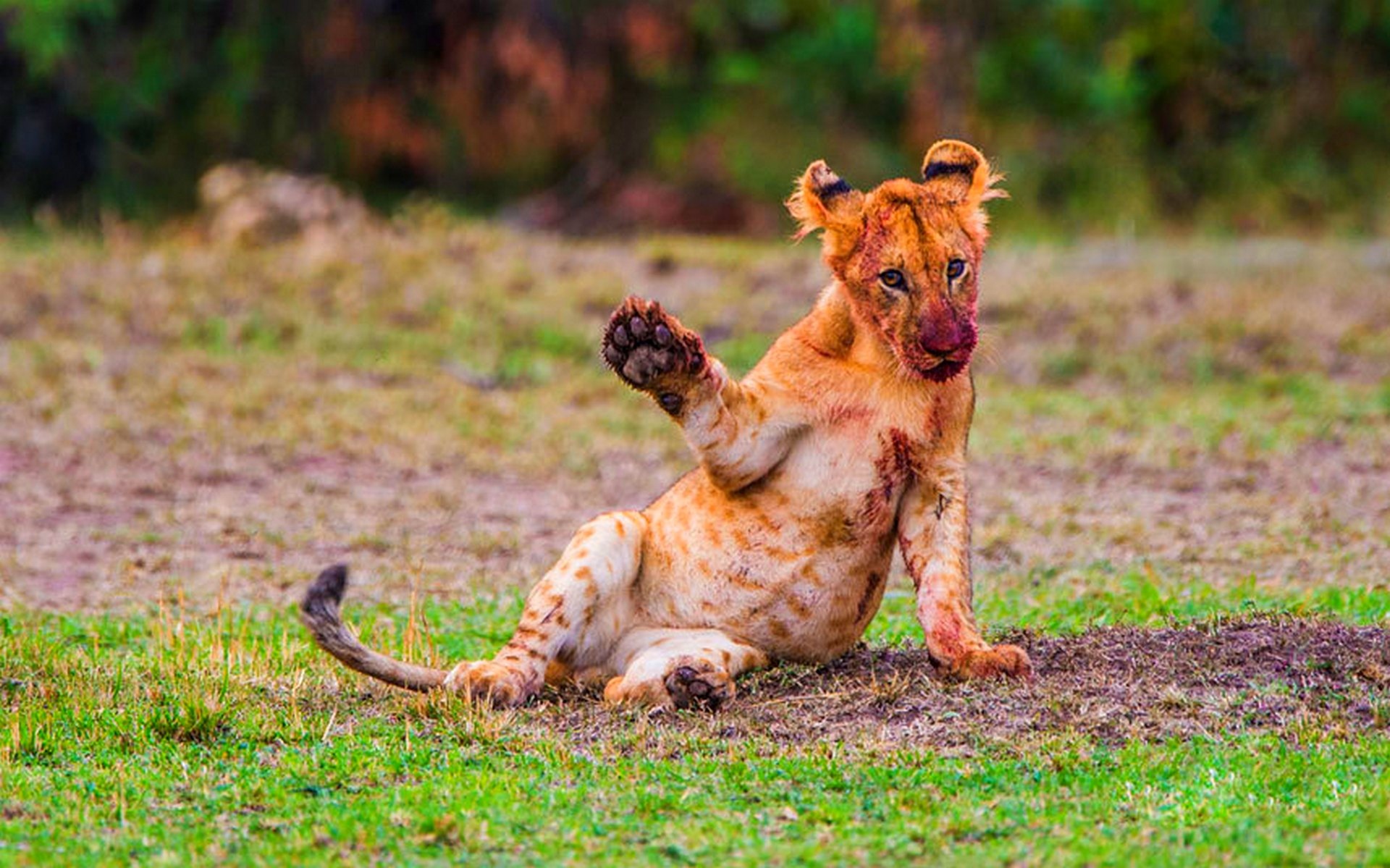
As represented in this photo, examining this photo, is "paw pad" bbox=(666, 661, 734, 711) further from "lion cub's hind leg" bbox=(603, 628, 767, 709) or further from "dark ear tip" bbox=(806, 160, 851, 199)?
"dark ear tip" bbox=(806, 160, 851, 199)

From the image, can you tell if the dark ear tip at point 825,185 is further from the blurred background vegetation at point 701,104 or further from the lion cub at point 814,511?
the blurred background vegetation at point 701,104

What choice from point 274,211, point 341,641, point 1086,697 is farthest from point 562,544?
point 274,211

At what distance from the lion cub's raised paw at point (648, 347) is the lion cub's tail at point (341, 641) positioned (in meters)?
1.02

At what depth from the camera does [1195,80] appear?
20.4 m

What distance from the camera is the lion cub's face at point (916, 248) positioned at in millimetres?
6152

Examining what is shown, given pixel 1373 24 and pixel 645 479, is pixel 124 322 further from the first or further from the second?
pixel 1373 24

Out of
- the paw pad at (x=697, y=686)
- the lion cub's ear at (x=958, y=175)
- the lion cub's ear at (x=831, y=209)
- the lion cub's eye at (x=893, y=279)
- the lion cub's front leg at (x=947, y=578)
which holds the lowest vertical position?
the paw pad at (x=697, y=686)

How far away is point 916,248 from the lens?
246 inches

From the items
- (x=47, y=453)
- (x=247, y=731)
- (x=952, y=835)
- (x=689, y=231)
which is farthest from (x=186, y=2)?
(x=952, y=835)

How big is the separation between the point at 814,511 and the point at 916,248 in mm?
847

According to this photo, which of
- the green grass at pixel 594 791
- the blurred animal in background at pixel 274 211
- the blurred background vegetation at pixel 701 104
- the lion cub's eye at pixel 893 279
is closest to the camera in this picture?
the green grass at pixel 594 791

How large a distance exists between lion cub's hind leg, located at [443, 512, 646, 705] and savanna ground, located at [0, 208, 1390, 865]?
148mm

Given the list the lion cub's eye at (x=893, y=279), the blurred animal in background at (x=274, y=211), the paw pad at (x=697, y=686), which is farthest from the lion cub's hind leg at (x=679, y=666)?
the blurred animal in background at (x=274, y=211)

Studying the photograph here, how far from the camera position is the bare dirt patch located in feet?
18.8
